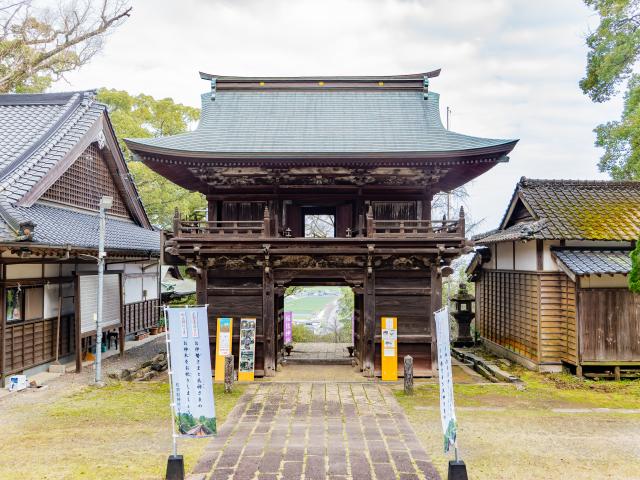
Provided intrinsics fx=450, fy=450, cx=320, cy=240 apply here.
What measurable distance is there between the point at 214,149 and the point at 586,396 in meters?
12.3

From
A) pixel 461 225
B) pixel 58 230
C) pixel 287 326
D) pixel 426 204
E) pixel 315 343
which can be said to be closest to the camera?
pixel 461 225

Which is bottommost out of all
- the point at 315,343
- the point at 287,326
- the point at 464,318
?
the point at 315,343

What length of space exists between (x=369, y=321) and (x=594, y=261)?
687 cm

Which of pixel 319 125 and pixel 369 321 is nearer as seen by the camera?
pixel 369 321

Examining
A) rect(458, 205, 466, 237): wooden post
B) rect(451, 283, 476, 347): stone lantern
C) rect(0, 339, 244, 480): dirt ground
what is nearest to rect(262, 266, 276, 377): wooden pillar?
rect(0, 339, 244, 480): dirt ground

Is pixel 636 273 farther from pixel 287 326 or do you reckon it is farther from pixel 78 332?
pixel 78 332

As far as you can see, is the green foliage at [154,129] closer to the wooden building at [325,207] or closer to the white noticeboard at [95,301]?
the white noticeboard at [95,301]

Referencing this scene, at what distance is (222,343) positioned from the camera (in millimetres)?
13281

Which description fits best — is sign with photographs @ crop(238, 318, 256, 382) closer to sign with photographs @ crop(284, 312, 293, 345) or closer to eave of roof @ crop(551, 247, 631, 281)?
sign with photographs @ crop(284, 312, 293, 345)

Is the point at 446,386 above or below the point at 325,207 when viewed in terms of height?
below

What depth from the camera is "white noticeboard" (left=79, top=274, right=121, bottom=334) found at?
14.6 meters

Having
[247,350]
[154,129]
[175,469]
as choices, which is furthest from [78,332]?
[154,129]

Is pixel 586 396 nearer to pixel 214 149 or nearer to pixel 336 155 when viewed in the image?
pixel 336 155

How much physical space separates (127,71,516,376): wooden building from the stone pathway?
2.81m
